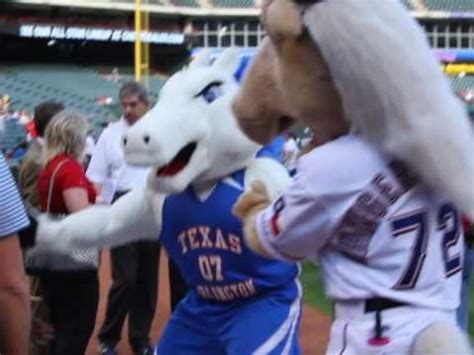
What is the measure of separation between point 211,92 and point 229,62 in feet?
0.60

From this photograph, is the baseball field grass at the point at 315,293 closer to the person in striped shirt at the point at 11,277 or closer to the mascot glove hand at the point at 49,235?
the mascot glove hand at the point at 49,235

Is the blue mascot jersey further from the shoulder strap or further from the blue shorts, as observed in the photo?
the shoulder strap

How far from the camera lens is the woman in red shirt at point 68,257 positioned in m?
5.19

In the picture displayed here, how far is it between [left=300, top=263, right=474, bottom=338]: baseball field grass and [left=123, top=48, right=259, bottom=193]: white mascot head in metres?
3.92

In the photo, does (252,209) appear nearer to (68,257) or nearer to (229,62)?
(229,62)

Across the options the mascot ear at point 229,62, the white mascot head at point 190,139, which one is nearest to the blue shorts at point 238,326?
the white mascot head at point 190,139

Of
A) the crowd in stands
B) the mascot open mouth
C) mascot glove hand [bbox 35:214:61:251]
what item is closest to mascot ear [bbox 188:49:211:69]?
the mascot open mouth

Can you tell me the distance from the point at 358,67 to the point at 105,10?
3738 cm

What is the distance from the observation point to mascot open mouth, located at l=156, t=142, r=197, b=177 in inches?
152

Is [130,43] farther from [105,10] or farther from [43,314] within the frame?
[43,314]

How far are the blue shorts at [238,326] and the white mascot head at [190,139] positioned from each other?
1.58 ft

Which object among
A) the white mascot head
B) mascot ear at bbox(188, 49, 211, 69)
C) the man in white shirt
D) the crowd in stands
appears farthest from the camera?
the crowd in stands

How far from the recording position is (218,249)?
3.86m

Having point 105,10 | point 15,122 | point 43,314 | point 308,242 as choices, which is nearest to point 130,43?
point 105,10
